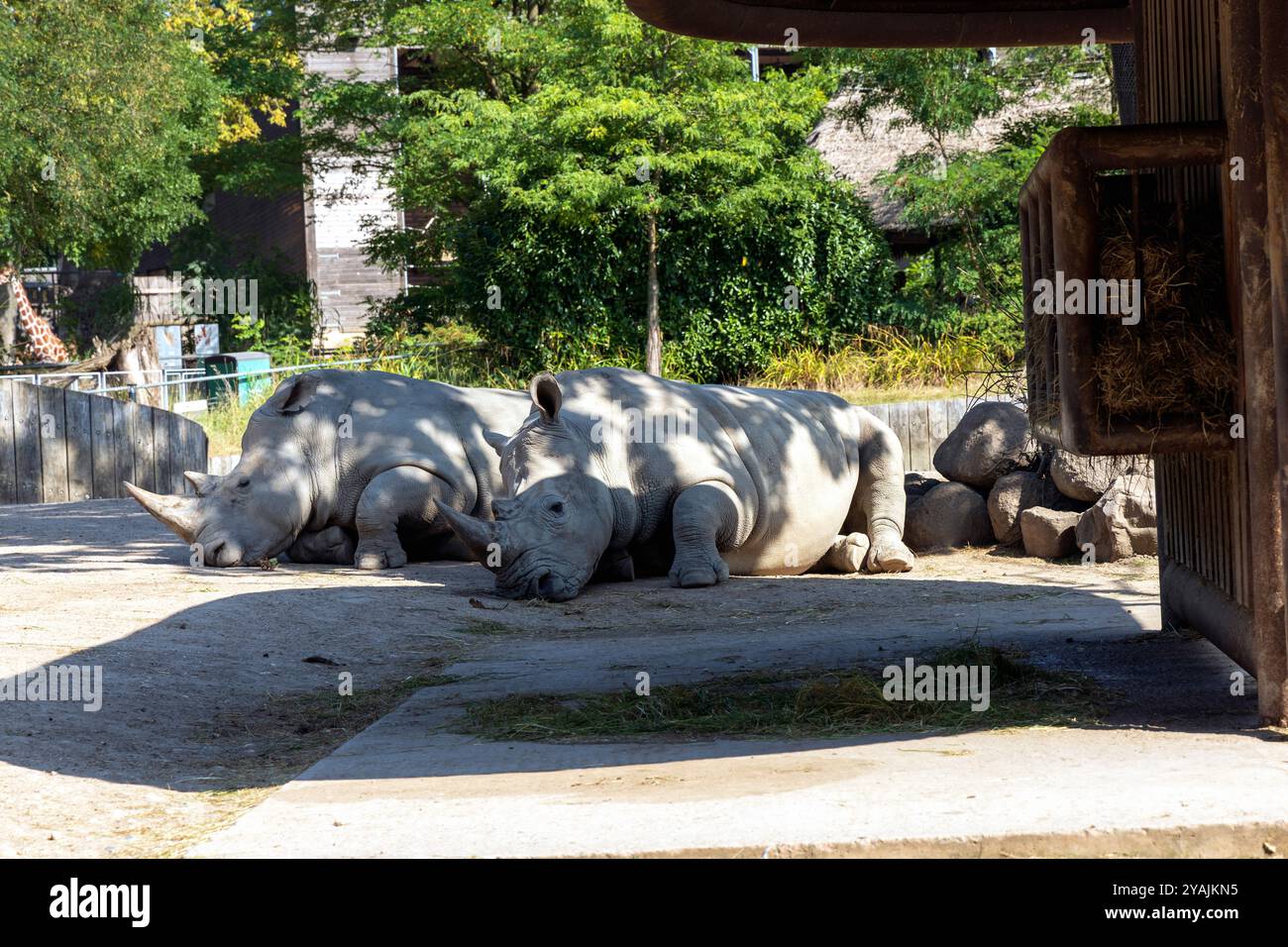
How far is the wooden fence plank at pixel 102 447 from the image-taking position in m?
17.5

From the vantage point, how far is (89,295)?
124 feet

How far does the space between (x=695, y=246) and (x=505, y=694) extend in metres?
15.7

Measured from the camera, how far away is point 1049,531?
37.6 feet

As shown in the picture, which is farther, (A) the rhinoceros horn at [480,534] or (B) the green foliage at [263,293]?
(B) the green foliage at [263,293]

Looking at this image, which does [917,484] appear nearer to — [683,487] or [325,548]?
[683,487]

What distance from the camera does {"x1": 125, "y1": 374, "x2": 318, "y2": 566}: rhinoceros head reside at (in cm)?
1095

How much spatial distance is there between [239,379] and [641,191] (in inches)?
279

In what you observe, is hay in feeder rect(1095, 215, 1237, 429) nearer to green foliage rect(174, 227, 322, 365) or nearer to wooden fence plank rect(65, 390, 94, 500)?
wooden fence plank rect(65, 390, 94, 500)

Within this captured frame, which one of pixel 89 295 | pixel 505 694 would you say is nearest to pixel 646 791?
pixel 505 694

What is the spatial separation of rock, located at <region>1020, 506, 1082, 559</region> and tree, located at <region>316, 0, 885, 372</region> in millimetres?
9739

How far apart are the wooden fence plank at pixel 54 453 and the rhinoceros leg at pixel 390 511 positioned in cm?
764
